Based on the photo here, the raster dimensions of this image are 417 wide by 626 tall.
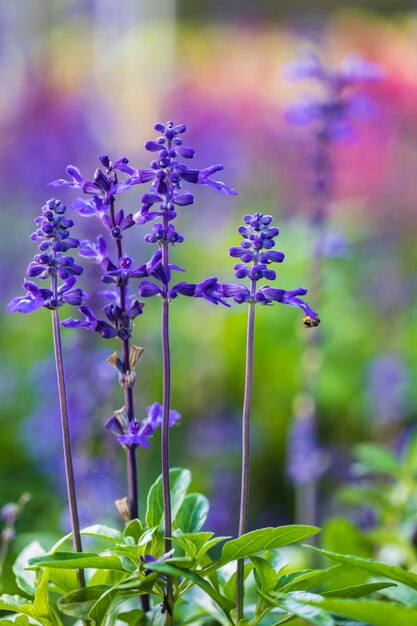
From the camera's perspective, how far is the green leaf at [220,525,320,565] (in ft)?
3.82

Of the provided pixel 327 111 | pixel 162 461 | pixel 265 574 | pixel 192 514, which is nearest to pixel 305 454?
pixel 327 111

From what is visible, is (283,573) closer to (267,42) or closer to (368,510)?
(368,510)

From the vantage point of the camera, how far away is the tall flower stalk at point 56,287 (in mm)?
1200

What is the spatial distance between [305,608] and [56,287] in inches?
20.9

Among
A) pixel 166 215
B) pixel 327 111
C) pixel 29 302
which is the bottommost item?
pixel 29 302

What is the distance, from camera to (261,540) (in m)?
1.18

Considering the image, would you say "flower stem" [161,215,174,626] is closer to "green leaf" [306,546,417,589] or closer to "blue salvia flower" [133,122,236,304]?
"blue salvia flower" [133,122,236,304]

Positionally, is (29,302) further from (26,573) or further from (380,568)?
(380,568)

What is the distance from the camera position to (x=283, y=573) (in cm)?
138

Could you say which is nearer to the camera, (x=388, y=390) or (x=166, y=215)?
(x=166, y=215)

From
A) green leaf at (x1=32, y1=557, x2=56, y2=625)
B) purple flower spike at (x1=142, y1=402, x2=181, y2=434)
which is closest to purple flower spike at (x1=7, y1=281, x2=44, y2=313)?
purple flower spike at (x1=142, y1=402, x2=181, y2=434)

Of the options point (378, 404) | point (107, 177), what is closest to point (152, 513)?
point (107, 177)

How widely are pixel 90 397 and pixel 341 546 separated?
36.5 inches

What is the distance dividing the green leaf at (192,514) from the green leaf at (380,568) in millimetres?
234
